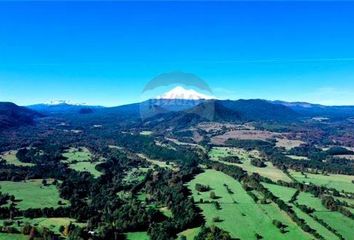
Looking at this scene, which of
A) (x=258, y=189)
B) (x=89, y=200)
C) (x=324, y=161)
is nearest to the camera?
(x=89, y=200)

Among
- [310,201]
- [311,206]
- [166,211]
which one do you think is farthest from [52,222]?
[310,201]

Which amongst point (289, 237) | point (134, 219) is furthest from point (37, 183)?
point (289, 237)

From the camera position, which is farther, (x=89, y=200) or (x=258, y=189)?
(x=258, y=189)

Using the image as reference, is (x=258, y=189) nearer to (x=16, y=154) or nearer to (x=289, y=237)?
(x=289, y=237)

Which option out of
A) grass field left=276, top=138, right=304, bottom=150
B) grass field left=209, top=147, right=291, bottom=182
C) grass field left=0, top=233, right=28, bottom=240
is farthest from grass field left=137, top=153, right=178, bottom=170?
grass field left=0, top=233, right=28, bottom=240

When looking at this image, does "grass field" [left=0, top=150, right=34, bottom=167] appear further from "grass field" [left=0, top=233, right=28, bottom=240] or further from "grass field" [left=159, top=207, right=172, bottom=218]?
"grass field" [left=0, top=233, right=28, bottom=240]

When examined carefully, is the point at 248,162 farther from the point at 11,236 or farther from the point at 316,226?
the point at 11,236
